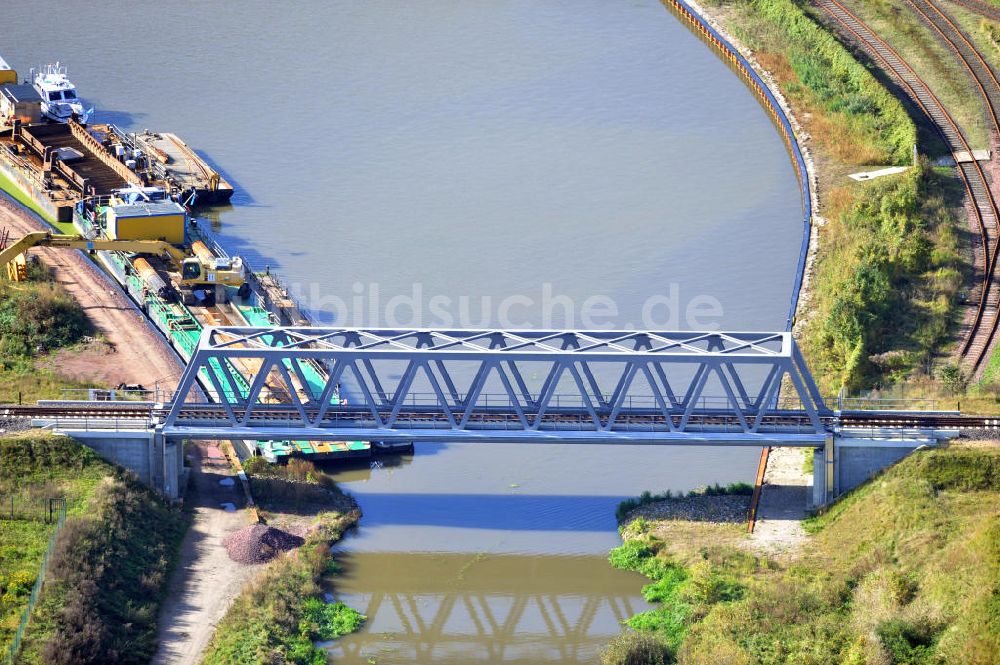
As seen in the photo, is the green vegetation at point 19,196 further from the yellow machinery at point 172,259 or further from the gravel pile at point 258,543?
the gravel pile at point 258,543

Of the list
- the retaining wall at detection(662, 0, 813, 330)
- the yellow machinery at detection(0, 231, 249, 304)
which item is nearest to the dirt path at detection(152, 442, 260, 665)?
the yellow machinery at detection(0, 231, 249, 304)

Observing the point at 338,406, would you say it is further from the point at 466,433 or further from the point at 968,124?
the point at 968,124

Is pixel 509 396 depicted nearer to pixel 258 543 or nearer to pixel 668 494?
pixel 668 494

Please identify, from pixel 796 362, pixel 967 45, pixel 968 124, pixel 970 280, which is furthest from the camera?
pixel 967 45

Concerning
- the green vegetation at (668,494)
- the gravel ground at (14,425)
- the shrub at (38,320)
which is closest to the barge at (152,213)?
the shrub at (38,320)

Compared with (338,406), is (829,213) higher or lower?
higher

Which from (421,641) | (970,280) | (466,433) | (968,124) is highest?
(968,124)

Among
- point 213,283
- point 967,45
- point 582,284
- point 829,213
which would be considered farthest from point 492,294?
point 967,45
